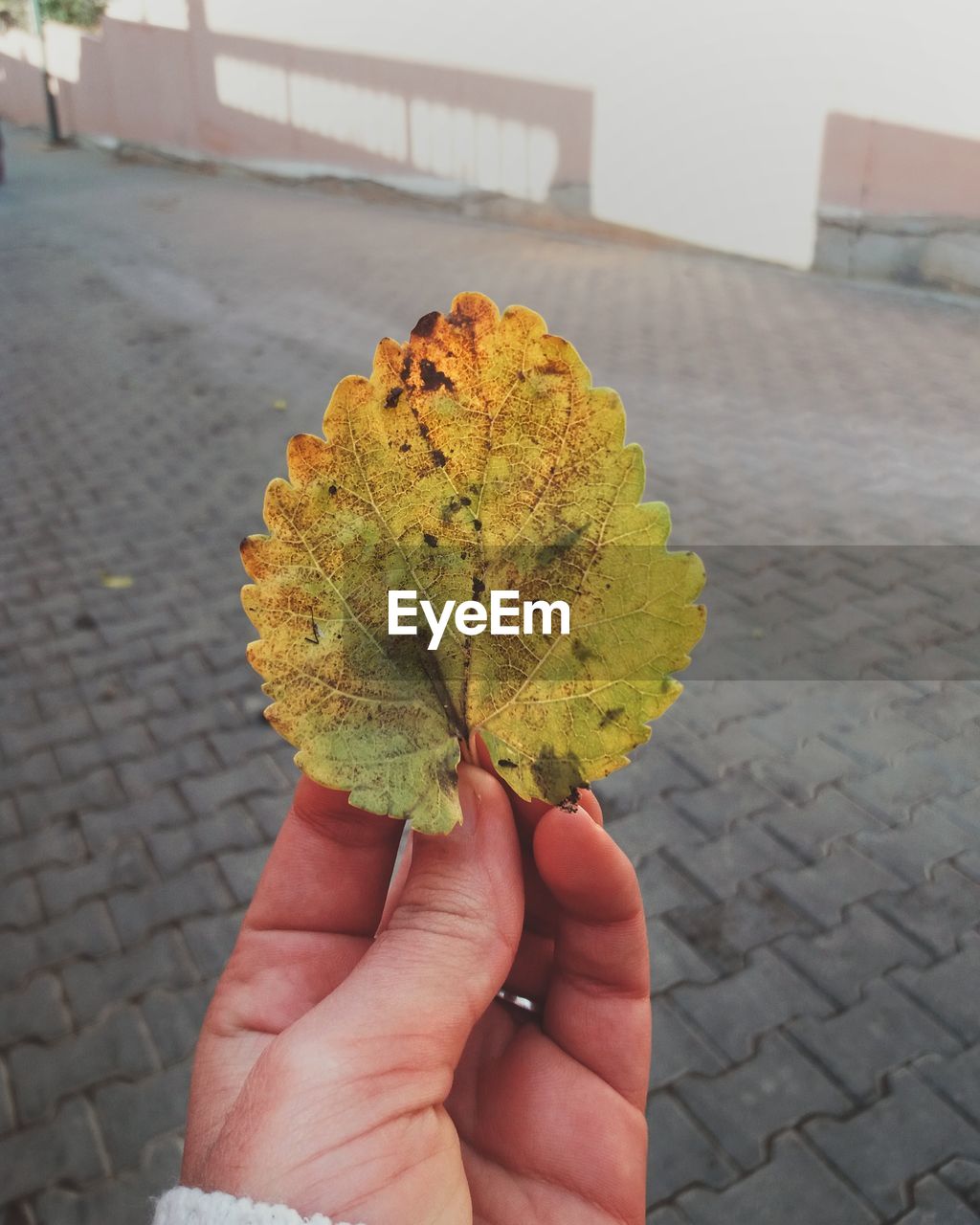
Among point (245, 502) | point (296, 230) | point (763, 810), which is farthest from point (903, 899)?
point (296, 230)

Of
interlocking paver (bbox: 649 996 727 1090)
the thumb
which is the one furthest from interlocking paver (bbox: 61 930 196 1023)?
the thumb

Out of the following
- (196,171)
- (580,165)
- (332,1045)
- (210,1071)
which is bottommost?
(196,171)

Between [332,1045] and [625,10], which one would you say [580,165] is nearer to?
[625,10]

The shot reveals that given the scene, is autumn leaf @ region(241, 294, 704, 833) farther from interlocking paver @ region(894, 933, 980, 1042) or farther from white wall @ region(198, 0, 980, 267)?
white wall @ region(198, 0, 980, 267)

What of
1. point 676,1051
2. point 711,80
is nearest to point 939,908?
point 676,1051

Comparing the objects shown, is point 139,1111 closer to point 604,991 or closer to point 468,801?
point 604,991

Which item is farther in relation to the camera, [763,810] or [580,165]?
[580,165]

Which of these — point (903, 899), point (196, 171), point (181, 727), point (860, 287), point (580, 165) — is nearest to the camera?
point (903, 899)

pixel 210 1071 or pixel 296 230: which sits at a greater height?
pixel 210 1071
